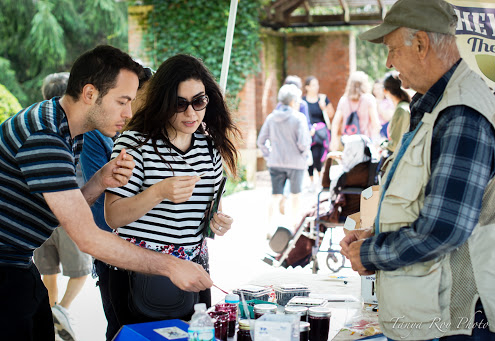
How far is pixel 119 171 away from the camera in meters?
2.40

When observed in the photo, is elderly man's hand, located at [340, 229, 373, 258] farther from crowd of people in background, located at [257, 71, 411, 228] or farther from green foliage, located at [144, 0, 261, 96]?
green foliage, located at [144, 0, 261, 96]

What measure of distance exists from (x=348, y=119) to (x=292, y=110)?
4.17 feet

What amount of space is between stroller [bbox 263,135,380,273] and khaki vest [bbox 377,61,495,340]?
3.97 meters

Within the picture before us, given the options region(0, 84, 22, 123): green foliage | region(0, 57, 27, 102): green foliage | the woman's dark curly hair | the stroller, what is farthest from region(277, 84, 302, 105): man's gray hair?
region(0, 57, 27, 102): green foliage

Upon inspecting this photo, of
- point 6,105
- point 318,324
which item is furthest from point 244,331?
point 6,105

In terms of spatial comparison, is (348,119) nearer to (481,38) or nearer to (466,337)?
(481,38)

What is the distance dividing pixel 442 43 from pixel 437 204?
50cm

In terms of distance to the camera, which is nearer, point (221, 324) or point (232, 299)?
point (221, 324)

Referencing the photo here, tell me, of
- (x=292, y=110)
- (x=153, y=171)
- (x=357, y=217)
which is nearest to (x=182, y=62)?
(x=153, y=171)

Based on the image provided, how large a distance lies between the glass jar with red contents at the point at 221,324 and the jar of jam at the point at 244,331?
0.08m

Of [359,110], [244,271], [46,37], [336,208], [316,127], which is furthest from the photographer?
[46,37]

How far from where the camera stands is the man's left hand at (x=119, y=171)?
2.40 metres

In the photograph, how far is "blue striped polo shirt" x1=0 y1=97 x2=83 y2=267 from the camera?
200 cm

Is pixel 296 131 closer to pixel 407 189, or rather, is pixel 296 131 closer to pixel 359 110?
pixel 359 110
